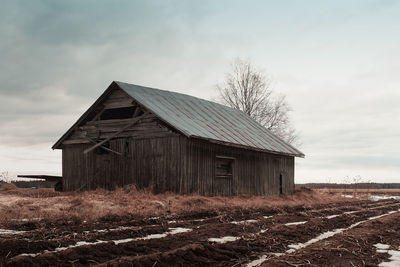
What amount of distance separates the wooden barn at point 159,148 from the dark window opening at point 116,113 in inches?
2.0

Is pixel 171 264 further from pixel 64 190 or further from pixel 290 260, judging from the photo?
pixel 64 190

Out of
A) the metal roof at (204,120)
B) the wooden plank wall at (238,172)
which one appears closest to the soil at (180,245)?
the wooden plank wall at (238,172)

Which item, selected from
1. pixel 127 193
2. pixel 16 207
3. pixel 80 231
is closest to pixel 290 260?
pixel 80 231

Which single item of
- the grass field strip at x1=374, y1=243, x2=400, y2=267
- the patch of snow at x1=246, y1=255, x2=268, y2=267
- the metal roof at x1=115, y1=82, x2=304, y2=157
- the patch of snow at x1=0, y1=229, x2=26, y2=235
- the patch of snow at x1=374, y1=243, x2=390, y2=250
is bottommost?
the patch of snow at x1=374, y1=243, x2=390, y2=250

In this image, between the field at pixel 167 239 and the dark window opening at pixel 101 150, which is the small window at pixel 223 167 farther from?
the field at pixel 167 239

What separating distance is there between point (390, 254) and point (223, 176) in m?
14.9

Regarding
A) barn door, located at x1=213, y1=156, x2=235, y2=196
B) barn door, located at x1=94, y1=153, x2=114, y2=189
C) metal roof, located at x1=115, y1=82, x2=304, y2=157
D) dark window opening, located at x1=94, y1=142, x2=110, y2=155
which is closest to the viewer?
metal roof, located at x1=115, y1=82, x2=304, y2=157

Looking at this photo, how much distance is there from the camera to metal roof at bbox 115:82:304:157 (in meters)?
21.3

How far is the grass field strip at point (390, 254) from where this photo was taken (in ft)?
24.0

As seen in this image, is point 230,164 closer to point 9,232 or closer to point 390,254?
point 9,232

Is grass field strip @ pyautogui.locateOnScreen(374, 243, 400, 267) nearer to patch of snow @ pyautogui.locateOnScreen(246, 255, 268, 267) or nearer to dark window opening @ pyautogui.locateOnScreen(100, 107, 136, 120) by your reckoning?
patch of snow @ pyautogui.locateOnScreen(246, 255, 268, 267)

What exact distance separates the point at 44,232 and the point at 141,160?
1231 centimetres

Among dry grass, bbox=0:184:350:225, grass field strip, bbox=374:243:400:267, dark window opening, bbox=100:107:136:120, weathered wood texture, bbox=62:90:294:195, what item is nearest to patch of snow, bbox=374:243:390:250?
grass field strip, bbox=374:243:400:267

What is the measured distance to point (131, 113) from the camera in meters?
24.1
